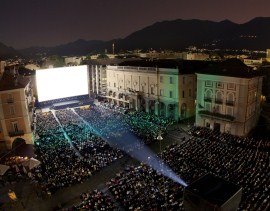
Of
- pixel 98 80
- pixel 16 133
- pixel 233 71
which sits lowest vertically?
pixel 16 133

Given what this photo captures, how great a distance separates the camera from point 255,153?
3016 cm

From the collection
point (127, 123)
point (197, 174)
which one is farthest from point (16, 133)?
point (197, 174)

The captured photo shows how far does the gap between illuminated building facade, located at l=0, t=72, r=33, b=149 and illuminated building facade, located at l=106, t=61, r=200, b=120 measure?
88.8ft

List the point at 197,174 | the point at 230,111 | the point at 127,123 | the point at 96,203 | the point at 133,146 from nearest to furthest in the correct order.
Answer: the point at 96,203 < the point at 197,174 < the point at 133,146 < the point at 230,111 < the point at 127,123

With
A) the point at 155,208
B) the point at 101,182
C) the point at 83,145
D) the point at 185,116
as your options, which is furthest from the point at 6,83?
the point at 185,116

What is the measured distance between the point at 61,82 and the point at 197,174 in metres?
46.4

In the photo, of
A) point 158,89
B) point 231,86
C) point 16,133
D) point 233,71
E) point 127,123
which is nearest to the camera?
point 16,133

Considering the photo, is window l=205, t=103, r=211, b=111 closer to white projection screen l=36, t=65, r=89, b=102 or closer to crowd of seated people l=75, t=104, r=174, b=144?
crowd of seated people l=75, t=104, r=174, b=144

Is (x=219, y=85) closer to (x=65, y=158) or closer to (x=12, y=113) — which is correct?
(x=65, y=158)

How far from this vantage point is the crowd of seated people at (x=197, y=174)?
69.2 feet

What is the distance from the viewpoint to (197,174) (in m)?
25.5

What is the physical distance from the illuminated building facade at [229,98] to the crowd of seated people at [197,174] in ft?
17.6

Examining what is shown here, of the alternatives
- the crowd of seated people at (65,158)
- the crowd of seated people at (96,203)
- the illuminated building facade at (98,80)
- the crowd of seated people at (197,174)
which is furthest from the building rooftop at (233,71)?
the illuminated building facade at (98,80)

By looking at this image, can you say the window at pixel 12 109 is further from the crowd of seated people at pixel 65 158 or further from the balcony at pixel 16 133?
the crowd of seated people at pixel 65 158
